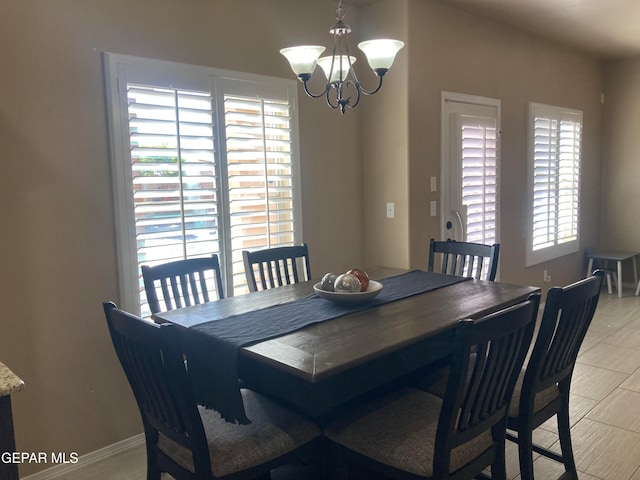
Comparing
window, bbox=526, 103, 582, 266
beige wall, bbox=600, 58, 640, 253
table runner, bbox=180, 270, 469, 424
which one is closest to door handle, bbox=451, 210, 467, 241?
window, bbox=526, 103, 582, 266

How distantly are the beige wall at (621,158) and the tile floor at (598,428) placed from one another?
7.33 feet

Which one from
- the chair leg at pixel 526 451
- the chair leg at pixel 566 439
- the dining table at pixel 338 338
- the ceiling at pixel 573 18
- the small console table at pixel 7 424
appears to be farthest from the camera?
the ceiling at pixel 573 18

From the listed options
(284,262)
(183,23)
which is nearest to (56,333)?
(284,262)

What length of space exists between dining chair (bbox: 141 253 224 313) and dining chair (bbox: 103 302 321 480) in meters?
0.70

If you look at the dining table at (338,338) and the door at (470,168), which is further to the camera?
the door at (470,168)

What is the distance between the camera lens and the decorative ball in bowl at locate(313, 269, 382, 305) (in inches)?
89.4

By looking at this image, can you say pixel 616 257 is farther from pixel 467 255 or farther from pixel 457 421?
pixel 457 421

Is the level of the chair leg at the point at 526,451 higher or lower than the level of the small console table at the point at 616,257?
lower

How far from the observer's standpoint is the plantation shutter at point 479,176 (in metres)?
4.12

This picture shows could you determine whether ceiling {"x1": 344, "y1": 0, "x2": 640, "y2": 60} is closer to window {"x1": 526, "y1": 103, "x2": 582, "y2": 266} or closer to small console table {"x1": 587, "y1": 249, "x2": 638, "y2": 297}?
window {"x1": 526, "y1": 103, "x2": 582, "y2": 266}

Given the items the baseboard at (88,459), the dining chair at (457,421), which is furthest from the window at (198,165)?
the dining chair at (457,421)

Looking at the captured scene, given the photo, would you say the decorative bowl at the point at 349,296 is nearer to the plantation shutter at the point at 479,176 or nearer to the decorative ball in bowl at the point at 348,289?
the decorative ball in bowl at the point at 348,289

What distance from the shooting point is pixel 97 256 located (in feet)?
8.45

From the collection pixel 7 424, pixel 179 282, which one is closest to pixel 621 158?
pixel 179 282
